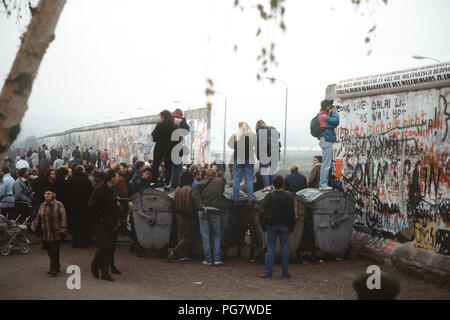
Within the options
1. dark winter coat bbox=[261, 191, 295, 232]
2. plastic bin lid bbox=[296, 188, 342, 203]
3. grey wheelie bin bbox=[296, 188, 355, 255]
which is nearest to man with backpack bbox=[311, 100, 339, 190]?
plastic bin lid bbox=[296, 188, 342, 203]

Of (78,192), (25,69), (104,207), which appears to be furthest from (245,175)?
(25,69)

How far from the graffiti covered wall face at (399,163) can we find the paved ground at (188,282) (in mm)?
1088

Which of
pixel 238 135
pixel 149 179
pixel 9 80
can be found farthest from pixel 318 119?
pixel 9 80

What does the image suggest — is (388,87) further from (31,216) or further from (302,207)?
(31,216)

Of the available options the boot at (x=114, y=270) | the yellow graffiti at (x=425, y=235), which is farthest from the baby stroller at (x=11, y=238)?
the yellow graffiti at (x=425, y=235)

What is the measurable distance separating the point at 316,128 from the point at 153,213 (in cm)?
389

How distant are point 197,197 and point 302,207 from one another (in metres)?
2.24

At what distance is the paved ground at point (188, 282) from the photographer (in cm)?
891

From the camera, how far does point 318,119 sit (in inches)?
470

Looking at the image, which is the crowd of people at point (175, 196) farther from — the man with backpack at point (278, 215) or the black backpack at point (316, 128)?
the black backpack at point (316, 128)

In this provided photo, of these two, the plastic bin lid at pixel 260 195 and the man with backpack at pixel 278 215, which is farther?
the plastic bin lid at pixel 260 195

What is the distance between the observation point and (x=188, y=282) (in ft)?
32.6

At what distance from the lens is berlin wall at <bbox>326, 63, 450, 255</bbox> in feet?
35.1

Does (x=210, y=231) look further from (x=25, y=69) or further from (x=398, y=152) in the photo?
(x=25, y=69)
